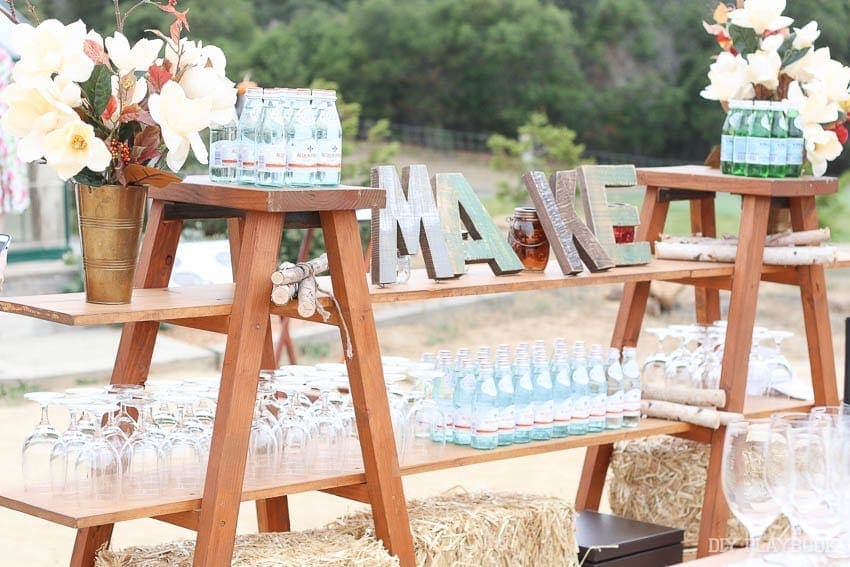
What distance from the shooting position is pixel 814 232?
4.34 metres

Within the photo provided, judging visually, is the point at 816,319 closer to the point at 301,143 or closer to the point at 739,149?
the point at 739,149

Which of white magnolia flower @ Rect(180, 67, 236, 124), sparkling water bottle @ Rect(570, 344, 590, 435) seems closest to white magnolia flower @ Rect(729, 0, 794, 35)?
sparkling water bottle @ Rect(570, 344, 590, 435)

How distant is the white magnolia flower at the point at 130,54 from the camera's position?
9.20 feet

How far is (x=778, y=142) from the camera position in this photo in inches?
165

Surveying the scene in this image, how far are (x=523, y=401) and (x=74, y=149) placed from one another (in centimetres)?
164

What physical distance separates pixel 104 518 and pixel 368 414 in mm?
709

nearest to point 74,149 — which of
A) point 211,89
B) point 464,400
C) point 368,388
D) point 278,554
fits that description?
point 211,89

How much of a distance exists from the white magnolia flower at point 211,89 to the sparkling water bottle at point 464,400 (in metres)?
1.19

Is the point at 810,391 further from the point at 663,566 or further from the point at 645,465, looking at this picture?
the point at 663,566

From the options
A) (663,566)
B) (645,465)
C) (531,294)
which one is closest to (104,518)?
(663,566)

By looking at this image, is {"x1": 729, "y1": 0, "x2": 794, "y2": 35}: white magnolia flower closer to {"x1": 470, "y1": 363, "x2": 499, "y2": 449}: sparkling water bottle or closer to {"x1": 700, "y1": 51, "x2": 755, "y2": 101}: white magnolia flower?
{"x1": 700, "y1": 51, "x2": 755, "y2": 101}: white magnolia flower

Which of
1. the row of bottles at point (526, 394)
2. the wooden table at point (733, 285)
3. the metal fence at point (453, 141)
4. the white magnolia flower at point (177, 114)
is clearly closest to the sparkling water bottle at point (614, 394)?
the row of bottles at point (526, 394)

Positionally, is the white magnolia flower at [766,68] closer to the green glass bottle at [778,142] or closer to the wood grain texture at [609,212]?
the green glass bottle at [778,142]

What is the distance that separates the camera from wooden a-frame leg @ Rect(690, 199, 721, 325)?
477 cm
